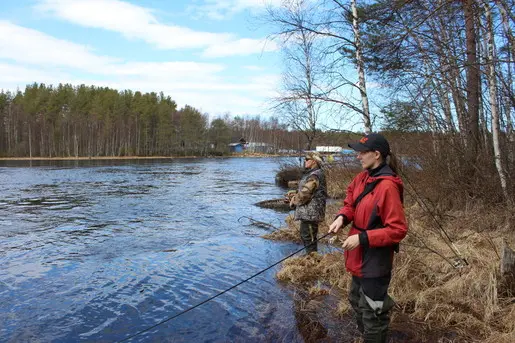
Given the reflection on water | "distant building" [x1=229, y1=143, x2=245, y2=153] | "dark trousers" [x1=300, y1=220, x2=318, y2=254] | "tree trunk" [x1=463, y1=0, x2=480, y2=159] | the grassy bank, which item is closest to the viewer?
the grassy bank

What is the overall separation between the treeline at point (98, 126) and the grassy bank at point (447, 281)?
70401 millimetres

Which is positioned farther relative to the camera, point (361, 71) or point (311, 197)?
point (361, 71)

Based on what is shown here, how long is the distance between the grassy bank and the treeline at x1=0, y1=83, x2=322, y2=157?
70.4m

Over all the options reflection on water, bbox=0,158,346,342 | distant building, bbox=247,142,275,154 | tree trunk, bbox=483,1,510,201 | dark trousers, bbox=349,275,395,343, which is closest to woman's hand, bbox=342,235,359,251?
dark trousers, bbox=349,275,395,343

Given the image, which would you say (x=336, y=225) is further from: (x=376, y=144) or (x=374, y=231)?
(x=376, y=144)

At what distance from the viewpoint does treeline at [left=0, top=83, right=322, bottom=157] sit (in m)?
79.7

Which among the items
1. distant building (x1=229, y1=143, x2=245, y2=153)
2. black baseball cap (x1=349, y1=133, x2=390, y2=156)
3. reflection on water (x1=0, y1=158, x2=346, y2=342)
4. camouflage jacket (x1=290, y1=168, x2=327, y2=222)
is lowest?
reflection on water (x1=0, y1=158, x2=346, y2=342)

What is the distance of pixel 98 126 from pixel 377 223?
8929 cm

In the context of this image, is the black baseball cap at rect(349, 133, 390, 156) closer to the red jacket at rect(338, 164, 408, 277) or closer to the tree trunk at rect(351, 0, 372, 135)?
the red jacket at rect(338, 164, 408, 277)

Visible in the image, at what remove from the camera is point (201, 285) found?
6430 mm

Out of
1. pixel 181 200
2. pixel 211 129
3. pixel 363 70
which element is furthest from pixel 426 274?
pixel 211 129

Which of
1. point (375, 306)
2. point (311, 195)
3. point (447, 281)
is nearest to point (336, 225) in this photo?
point (375, 306)

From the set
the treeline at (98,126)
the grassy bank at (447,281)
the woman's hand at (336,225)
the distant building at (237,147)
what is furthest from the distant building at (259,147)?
the woman's hand at (336,225)

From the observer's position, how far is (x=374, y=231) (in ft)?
9.95
